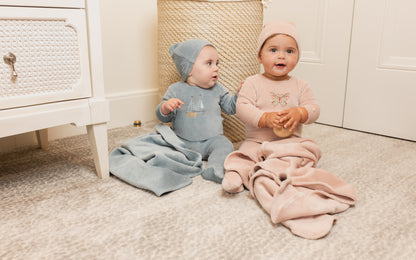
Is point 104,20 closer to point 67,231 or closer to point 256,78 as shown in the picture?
point 256,78

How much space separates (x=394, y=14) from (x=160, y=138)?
37.3 inches

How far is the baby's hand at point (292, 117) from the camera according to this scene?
924 millimetres

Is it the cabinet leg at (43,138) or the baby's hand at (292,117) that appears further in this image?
the cabinet leg at (43,138)

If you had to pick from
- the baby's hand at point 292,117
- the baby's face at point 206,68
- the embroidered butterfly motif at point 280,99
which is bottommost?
the baby's hand at point 292,117

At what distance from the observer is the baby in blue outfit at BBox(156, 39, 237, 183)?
3.58 feet

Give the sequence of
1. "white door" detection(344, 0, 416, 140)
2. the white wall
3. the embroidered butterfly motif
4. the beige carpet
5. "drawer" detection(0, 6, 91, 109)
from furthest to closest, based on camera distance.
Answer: the white wall < "white door" detection(344, 0, 416, 140) < the embroidered butterfly motif < "drawer" detection(0, 6, 91, 109) < the beige carpet

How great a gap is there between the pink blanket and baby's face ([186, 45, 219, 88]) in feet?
0.98

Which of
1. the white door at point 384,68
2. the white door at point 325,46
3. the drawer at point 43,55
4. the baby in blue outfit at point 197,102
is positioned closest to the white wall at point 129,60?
the baby in blue outfit at point 197,102

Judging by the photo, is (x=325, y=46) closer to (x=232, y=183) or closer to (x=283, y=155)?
(x=283, y=155)

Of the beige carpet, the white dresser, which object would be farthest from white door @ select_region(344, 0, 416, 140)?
the white dresser

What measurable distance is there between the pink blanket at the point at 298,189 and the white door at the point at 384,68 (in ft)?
1.89

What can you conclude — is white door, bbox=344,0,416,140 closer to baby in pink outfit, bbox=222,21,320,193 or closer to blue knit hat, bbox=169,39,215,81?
baby in pink outfit, bbox=222,21,320,193

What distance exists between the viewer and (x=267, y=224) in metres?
0.74

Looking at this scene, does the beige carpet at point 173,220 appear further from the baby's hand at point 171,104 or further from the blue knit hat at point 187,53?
the blue knit hat at point 187,53
